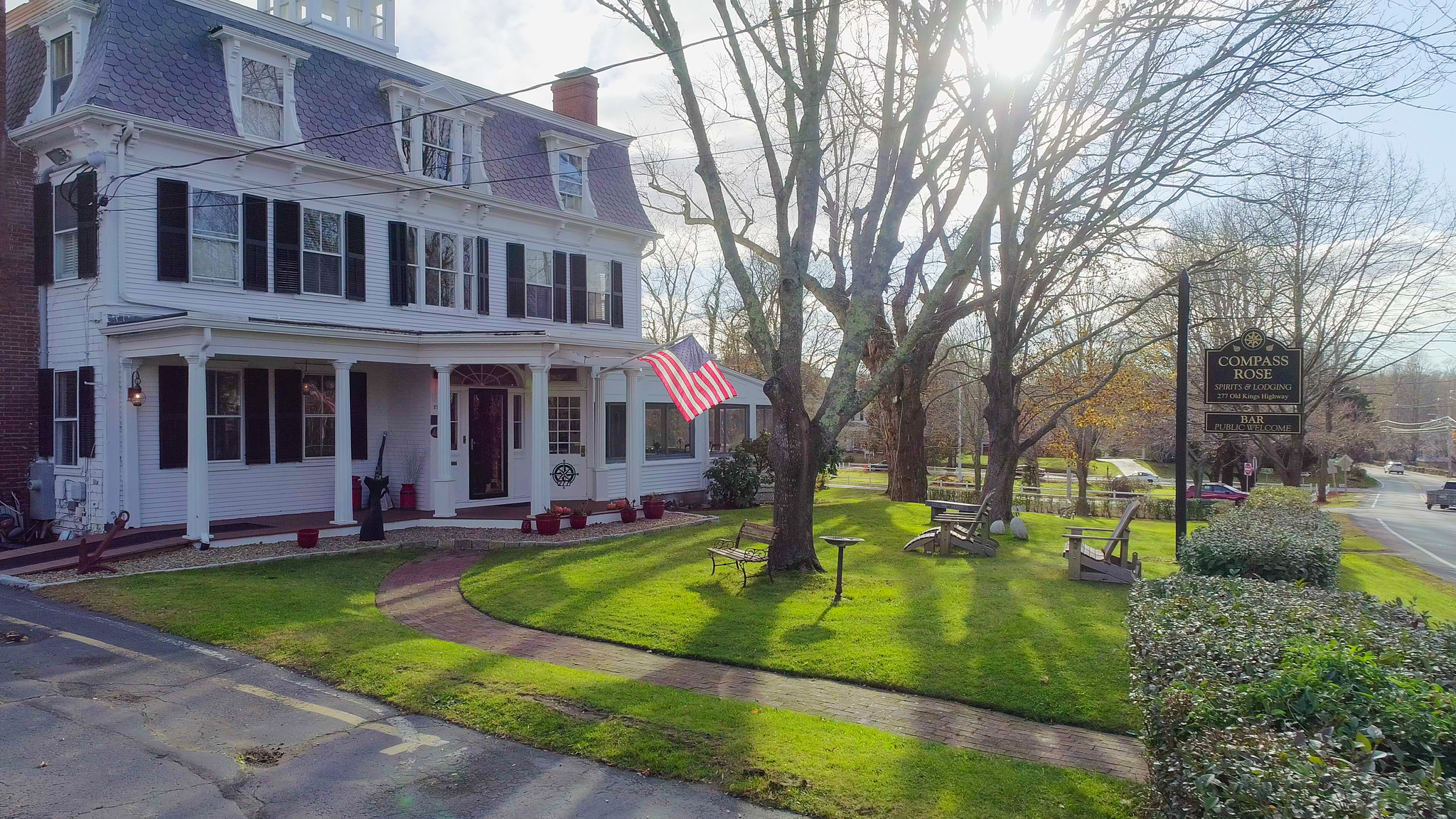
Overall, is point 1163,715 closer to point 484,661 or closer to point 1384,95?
point 484,661

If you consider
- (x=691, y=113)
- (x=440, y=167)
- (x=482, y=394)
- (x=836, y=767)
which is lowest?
(x=836, y=767)

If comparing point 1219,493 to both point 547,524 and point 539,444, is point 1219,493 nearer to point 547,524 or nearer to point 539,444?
point 539,444

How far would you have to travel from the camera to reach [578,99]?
2298 centimetres

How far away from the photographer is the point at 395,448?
18391mm

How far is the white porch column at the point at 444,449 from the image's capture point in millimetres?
16641

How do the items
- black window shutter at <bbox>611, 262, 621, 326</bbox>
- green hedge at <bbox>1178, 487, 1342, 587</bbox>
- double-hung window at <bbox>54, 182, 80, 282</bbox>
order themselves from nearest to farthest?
green hedge at <bbox>1178, 487, 1342, 587</bbox> → double-hung window at <bbox>54, 182, 80, 282</bbox> → black window shutter at <bbox>611, 262, 621, 326</bbox>

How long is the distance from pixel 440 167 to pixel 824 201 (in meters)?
8.92

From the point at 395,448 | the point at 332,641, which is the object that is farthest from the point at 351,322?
the point at 332,641

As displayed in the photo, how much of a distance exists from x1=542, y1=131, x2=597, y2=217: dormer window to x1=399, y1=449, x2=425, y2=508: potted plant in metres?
6.44

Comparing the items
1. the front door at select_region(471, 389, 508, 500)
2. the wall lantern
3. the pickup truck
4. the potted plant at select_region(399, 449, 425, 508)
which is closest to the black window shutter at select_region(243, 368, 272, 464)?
the wall lantern

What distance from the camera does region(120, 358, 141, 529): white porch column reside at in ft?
46.4

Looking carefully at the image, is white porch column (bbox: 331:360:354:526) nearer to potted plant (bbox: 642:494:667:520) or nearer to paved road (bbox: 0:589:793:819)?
potted plant (bbox: 642:494:667:520)

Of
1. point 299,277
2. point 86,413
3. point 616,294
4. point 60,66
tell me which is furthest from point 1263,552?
point 60,66

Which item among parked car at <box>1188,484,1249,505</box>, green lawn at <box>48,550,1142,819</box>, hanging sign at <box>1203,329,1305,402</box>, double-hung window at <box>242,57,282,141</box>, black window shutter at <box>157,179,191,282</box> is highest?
double-hung window at <box>242,57,282,141</box>
